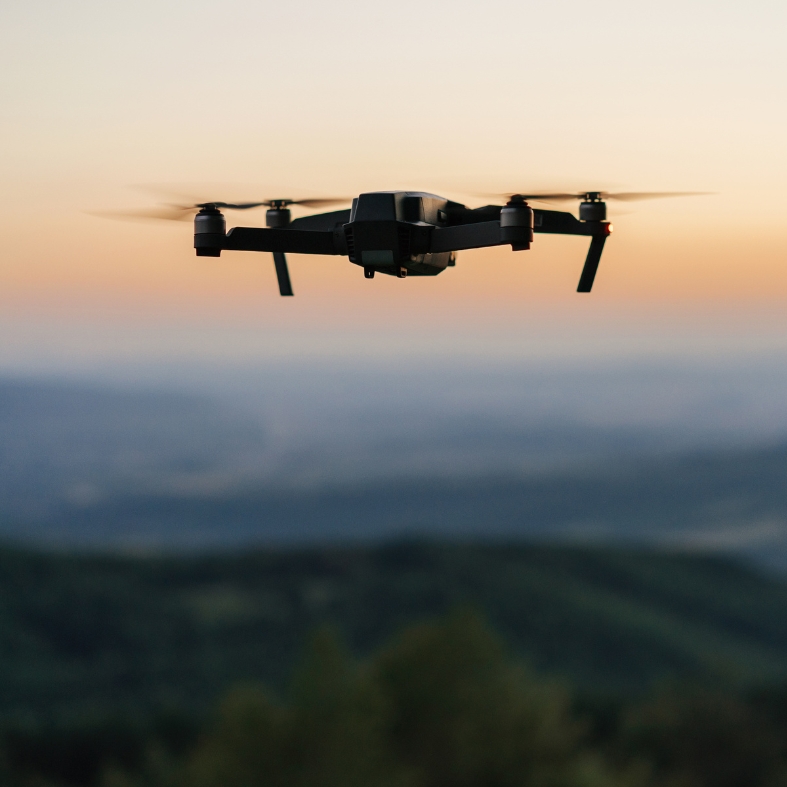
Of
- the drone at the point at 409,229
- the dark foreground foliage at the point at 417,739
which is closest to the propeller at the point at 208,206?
the drone at the point at 409,229

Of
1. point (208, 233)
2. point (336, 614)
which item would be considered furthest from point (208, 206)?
point (336, 614)

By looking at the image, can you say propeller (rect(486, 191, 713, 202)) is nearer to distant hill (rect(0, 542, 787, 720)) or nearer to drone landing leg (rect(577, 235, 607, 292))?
drone landing leg (rect(577, 235, 607, 292))

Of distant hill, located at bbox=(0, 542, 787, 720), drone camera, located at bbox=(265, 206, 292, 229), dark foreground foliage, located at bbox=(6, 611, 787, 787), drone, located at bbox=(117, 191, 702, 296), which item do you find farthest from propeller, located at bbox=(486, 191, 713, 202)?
distant hill, located at bbox=(0, 542, 787, 720)

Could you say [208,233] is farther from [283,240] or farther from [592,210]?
[592,210]

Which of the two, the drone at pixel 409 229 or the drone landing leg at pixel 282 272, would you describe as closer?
the drone at pixel 409 229

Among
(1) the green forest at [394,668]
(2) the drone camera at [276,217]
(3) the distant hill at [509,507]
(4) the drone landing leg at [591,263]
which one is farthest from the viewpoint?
(3) the distant hill at [509,507]

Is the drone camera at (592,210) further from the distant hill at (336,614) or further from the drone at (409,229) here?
the distant hill at (336,614)
